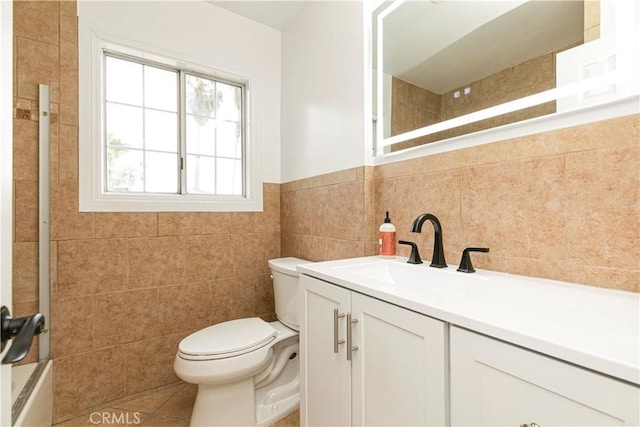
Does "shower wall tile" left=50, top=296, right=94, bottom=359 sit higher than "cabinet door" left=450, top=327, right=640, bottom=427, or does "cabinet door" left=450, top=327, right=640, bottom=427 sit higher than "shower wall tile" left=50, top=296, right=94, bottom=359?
"cabinet door" left=450, top=327, right=640, bottom=427

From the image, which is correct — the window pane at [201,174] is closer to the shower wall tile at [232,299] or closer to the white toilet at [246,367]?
the shower wall tile at [232,299]

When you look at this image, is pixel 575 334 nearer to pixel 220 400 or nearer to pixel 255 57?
pixel 220 400

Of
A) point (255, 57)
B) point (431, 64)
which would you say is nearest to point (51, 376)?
point (255, 57)

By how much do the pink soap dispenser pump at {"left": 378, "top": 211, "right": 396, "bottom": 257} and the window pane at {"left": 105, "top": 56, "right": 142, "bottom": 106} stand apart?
1.72 meters

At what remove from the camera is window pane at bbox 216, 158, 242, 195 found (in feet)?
6.95

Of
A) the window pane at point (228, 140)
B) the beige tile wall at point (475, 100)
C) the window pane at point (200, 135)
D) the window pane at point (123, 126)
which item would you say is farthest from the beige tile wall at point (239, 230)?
the window pane at point (200, 135)

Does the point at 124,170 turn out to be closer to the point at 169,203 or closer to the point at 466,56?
the point at 169,203

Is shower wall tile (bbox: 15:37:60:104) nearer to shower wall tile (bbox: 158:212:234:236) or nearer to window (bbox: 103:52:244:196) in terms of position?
window (bbox: 103:52:244:196)

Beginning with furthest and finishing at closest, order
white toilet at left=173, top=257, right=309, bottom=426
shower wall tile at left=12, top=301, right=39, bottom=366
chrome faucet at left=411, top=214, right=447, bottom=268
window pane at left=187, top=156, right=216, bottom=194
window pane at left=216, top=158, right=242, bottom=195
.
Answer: window pane at left=216, top=158, right=242, bottom=195, window pane at left=187, top=156, right=216, bottom=194, shower wall tile at left=12, top=301, right=39, bottom=366, white toilet at left=173, top=257, right=309, bottom=426, chrome faucet at left=411, top=214, right=447, bottom=268

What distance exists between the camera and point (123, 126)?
180cm

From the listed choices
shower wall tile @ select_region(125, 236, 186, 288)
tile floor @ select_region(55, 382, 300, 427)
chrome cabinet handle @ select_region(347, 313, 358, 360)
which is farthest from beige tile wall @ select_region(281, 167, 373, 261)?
tile floor @ select_region(55, 382, 300, 427)

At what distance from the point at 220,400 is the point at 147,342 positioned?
68 centimetres

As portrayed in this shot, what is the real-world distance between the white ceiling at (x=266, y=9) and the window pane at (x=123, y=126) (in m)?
0.91

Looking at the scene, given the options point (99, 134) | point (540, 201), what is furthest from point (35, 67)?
point (540, 201)
